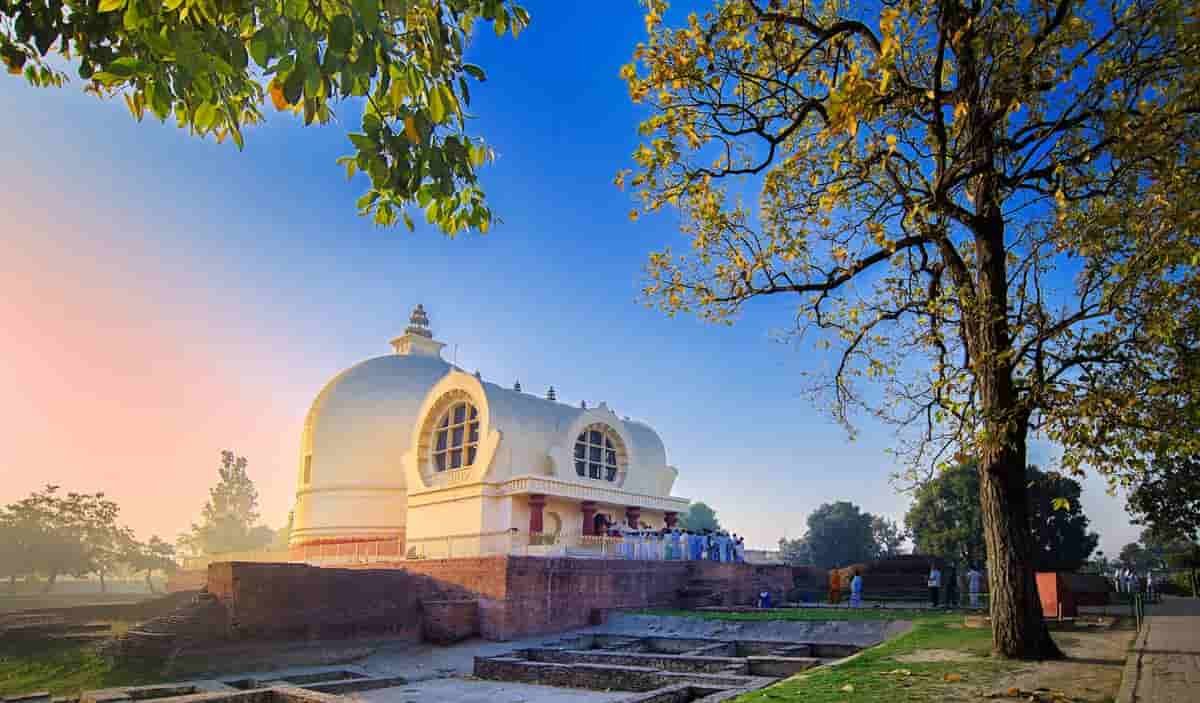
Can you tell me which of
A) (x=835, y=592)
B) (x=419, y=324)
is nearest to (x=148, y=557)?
(x=419, y=324)

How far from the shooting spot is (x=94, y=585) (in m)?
59.6

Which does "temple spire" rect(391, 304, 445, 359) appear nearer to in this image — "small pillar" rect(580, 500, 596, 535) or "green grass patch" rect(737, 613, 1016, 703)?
"small pillar" rect(580, 500, 596, 535)

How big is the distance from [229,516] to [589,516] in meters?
49.0

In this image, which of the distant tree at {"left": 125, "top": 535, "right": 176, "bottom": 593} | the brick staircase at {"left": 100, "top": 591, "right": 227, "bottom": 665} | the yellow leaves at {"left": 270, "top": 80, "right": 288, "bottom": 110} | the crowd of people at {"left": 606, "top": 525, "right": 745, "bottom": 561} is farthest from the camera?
the distant tree at {"left": 125, "top": 535, "right": 176, "bottom": 593}

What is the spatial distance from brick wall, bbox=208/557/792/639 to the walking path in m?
11.2

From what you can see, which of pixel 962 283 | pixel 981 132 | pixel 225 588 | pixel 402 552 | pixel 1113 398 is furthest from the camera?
pixel 402 552

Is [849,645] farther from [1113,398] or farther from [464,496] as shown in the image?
[464,496]

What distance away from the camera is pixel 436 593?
61.1 feet

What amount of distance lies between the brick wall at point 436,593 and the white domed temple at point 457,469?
0.90 m

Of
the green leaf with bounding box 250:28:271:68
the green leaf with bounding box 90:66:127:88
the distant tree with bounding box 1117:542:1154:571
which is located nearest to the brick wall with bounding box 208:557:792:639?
the green leaf with bounding box 90:66:127:88

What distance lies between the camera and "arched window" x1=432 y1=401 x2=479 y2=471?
24.8 metres

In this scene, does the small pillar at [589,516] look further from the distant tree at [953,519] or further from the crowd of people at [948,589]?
the distant tree at [953,519]

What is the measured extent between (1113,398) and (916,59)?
4385 mm

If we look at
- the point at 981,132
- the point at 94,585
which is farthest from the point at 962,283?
the point at 94,585
